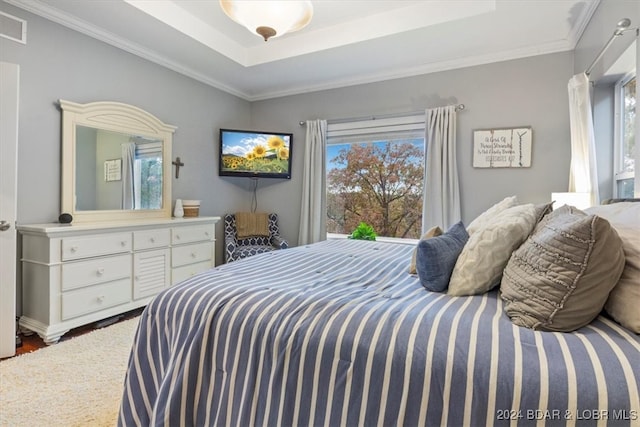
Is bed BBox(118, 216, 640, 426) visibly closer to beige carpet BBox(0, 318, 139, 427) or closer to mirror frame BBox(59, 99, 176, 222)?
beige carpet BBox(0, 318, 139, 427)

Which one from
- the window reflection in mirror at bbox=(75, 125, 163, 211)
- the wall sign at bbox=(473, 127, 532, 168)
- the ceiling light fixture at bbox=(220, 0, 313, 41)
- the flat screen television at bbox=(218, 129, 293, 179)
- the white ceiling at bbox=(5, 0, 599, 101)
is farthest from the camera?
the flat screen television at bbox=(218, 129, 293, 179)

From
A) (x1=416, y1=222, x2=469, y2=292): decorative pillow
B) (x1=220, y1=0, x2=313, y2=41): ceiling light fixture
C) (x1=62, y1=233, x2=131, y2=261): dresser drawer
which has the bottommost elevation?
(x1=62, y1=233, x2=131, y2=261): dresser drawer

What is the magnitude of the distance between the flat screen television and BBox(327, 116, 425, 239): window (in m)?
0.61

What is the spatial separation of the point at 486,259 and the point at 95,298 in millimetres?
2894

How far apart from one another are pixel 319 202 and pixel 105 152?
2379 millimetres

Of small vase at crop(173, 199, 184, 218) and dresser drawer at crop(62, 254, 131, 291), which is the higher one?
small vase at crop(173, 199, 184, 218)

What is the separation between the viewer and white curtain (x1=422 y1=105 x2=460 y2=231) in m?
3.42

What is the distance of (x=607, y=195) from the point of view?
2.52 m

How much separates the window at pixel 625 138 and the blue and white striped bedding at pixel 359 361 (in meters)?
1.98

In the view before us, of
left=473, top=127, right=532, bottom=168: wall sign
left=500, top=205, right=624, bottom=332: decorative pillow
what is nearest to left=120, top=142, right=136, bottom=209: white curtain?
left=500, top=205, right=624, bottom=332: decorative pillow

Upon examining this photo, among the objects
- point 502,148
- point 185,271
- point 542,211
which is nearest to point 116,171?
point 185,271

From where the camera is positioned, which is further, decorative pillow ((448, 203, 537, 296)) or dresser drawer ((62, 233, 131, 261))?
dresser drawer ((62, 233, 131, 261))

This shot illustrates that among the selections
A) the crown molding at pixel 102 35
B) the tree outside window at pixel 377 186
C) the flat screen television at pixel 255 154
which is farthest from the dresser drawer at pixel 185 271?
the crown molding at pixel 102 35

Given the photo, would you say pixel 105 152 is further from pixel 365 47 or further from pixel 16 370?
pixel 365 47
